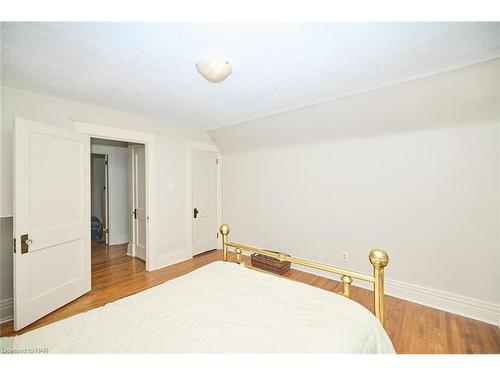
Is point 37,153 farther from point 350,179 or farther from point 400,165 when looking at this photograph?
point 400,165

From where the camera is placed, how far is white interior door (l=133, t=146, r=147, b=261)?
368cm

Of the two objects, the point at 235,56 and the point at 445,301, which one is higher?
the point at 235,56

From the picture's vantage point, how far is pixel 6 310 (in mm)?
2178

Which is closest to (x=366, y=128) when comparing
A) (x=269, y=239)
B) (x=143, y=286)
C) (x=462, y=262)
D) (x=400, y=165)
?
(x=400, y=165)

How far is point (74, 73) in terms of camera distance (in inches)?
75.2

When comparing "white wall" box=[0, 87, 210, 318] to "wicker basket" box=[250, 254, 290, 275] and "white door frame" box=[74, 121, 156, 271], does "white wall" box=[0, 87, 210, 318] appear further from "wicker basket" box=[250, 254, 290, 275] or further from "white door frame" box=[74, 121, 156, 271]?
"wicker basket" box=[250, 254, 290, 275]

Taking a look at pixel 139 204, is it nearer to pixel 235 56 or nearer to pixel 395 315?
pixel 235 56

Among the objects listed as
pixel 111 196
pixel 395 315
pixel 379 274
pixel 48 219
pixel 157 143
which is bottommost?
pixel 395 315

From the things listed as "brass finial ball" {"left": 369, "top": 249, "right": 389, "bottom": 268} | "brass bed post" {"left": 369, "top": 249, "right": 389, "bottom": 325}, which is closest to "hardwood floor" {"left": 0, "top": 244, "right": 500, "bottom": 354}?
"brass bed post" {"left": 369, "top": 249, "right": 389, "bottom": 325}

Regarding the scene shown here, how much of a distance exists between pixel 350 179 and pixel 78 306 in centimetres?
361

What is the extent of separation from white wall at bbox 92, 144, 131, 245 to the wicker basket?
310 centimetres

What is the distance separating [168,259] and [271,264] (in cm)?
169

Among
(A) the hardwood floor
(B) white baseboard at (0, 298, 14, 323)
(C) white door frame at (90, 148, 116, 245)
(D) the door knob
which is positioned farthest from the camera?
(C) white door frame at (90, 148, 116, 245)

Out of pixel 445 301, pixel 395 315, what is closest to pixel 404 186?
pixel 445 301
